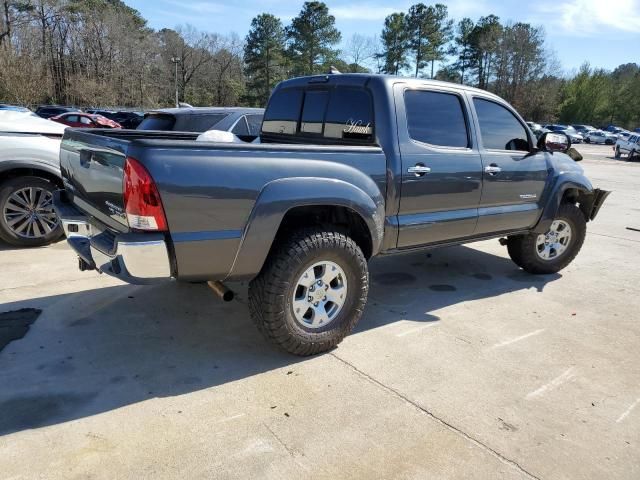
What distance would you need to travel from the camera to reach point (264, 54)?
60719 millimetres

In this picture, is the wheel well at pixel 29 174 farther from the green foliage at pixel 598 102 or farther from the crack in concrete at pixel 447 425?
the green foliage at pixel 598 102

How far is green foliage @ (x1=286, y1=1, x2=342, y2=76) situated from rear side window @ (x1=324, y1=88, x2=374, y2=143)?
5749 cm

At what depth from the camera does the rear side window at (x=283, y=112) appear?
4504 mm

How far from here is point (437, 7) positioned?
6831 centimetres

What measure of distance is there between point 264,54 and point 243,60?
4879 millimetres

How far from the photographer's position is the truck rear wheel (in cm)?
318

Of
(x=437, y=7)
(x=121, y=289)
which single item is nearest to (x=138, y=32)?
(x=437, y=7)

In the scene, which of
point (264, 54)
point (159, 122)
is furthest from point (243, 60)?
point (159, 122)

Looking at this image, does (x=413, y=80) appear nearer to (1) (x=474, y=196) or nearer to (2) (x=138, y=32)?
(1) (x=474, y=196)

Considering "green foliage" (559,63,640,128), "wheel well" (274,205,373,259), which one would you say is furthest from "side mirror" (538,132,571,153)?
"green foliage" (559,63,640,128)

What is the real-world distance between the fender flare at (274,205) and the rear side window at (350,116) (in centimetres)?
67

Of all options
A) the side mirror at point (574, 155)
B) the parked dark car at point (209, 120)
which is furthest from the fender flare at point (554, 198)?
the parked dark car at point (209, 120)

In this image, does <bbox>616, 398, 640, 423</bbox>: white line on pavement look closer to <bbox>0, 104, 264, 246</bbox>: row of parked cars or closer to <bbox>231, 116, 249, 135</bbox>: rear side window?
<bbox>0, 104, 264, 246</bbox>: row of parked cars

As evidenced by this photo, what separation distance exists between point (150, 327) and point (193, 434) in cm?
145
